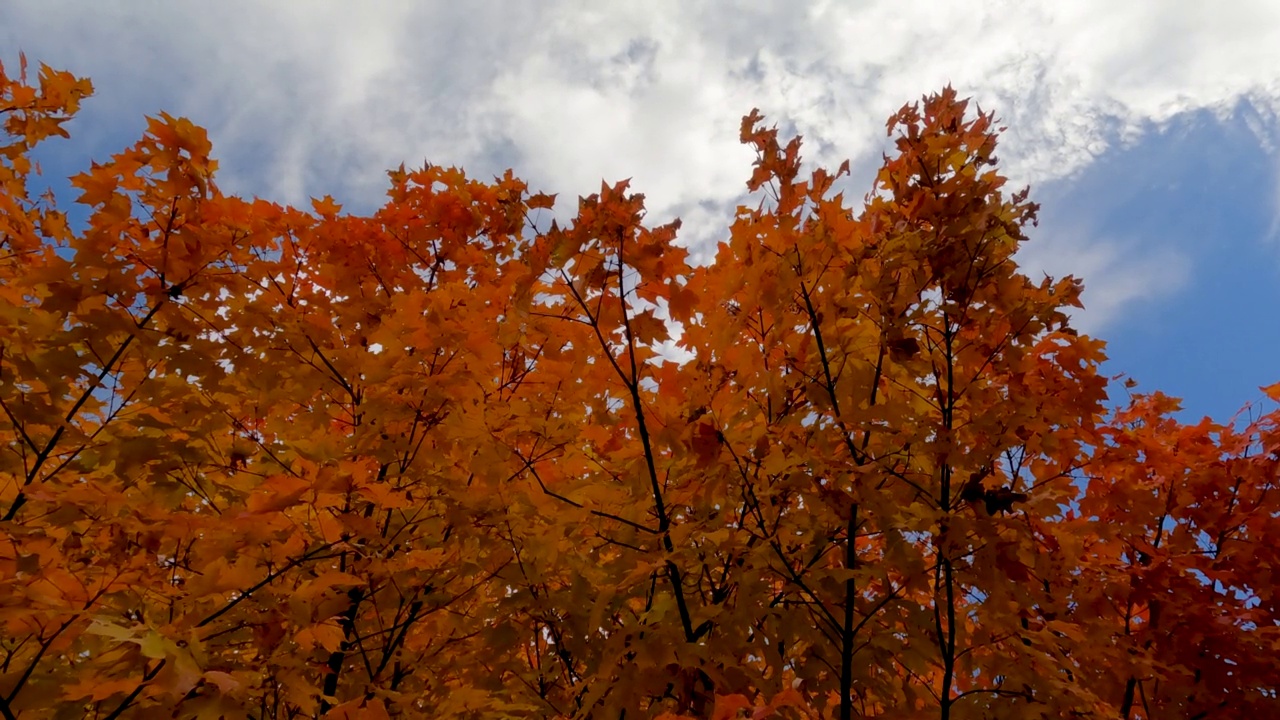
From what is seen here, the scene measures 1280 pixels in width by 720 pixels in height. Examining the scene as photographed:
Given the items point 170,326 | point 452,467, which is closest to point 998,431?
point 452,467

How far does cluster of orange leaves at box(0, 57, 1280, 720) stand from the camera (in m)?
2.29

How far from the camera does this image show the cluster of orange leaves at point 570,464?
7.50 feet

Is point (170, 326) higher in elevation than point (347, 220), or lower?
lower

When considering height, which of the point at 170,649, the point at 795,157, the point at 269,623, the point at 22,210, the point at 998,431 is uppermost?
the point at 795,157

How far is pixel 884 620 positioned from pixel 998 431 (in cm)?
83

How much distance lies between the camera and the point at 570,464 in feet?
10.0

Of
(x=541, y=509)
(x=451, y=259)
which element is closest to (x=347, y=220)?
(x=451, y=259)

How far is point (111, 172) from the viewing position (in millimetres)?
2738

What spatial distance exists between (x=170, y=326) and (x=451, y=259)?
1736 millimetres

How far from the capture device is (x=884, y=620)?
2635 mm

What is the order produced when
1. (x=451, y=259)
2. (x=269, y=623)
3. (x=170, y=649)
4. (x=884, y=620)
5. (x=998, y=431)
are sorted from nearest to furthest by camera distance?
(x=170, y=649) → (x=269, y=623) → (x=998, y=431) → (x=884, y=620) → (x=451, y=259)

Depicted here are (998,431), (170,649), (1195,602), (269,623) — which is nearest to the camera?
(170,649)

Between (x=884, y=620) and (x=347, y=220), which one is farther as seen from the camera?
(x=347, y=220)

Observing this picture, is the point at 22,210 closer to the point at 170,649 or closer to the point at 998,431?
the point at 170,649
